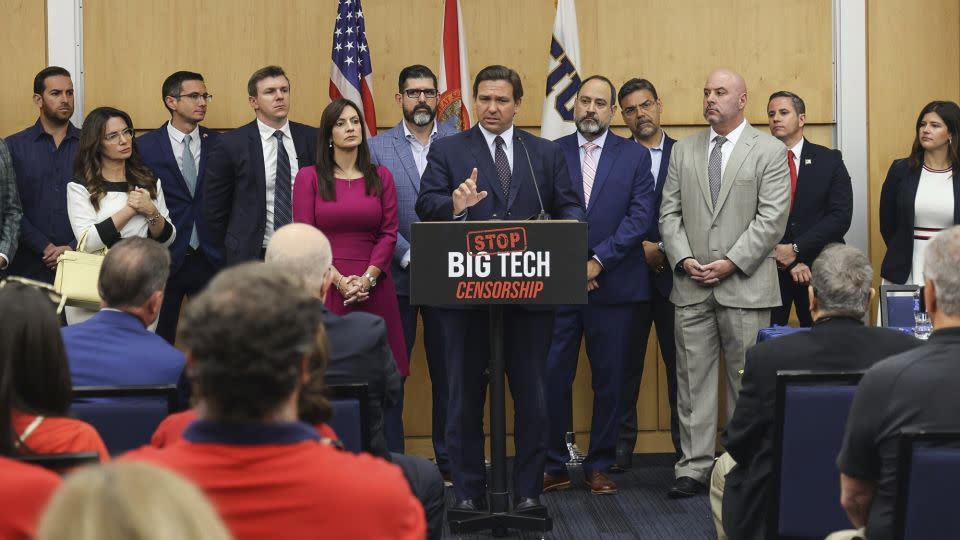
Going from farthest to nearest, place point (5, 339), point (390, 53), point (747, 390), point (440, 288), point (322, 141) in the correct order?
point (390, 53) < point (322, 141) < point (440, 288) < point (747, 390) < point (5, 339)

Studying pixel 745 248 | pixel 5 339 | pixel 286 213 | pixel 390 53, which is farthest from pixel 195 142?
pixel 5 339

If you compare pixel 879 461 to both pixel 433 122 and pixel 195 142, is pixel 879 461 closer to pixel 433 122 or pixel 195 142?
pixel 433 122

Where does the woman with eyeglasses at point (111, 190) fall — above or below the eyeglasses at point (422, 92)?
below

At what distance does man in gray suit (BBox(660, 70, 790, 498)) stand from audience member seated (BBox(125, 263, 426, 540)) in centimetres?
417

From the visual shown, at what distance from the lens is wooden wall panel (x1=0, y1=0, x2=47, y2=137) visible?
6906 millimetres

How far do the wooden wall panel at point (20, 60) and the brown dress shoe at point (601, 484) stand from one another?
3699 mm

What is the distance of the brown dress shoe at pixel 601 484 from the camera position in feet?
19.0

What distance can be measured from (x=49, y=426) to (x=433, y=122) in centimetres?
409

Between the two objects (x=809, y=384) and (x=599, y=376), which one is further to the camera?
(x=599, y=376)

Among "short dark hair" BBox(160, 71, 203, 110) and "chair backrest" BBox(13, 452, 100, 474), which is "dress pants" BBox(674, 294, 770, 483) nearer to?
"short dark hair" BBox(160, 71, 203, 110)

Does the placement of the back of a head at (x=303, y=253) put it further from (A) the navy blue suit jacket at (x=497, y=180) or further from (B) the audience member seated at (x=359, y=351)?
(A) the navy blue suit jacket at (x=497, y=180)

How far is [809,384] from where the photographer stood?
312cm

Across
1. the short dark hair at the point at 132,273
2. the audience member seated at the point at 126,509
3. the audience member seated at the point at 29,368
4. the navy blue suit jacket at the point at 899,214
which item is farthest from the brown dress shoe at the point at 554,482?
the audience member seated at the point at 126,509

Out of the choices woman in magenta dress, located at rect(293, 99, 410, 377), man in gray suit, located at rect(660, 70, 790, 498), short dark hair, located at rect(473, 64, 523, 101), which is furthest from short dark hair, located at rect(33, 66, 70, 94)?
man in gray suit, located at rect(660, 70, 790, 498)
